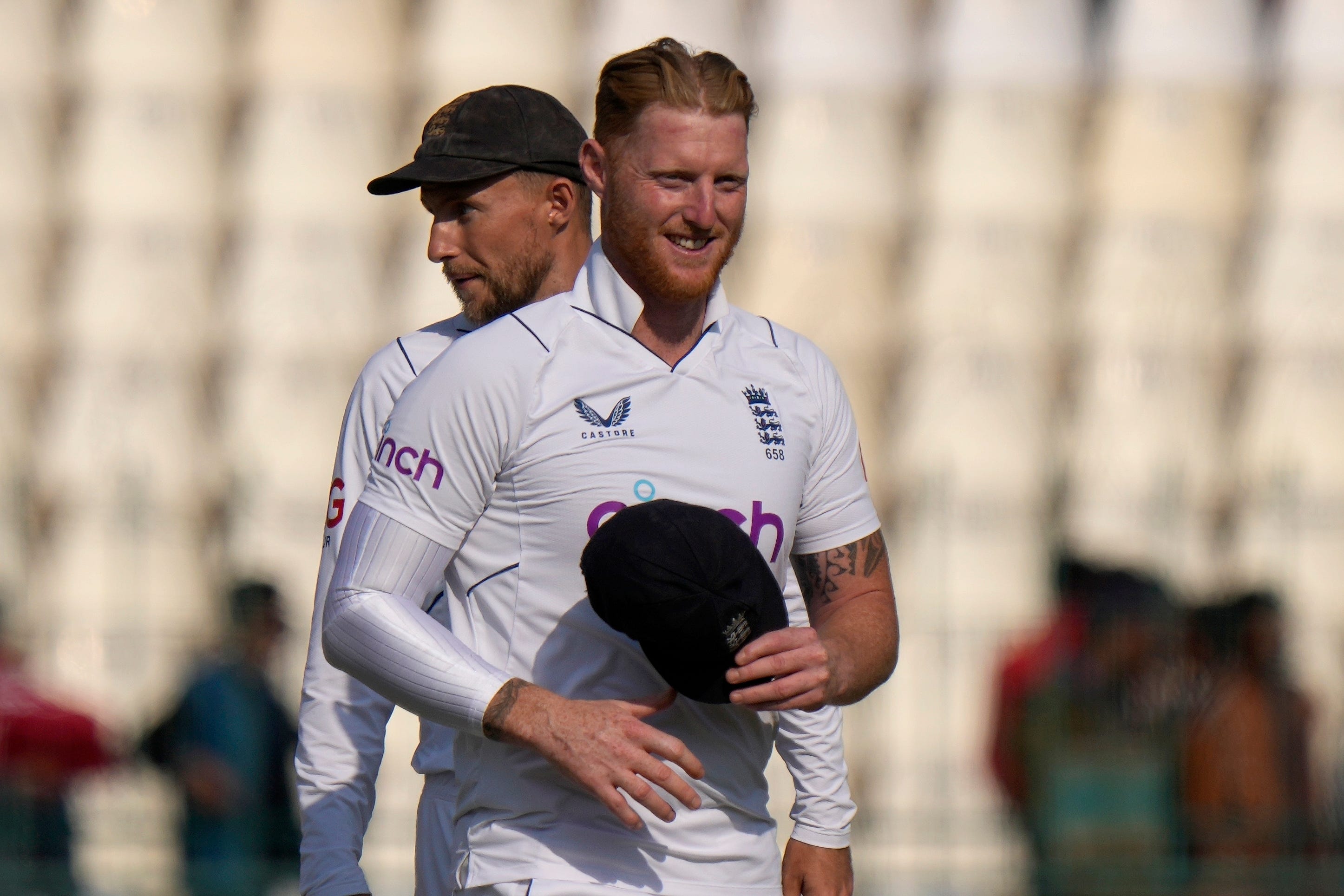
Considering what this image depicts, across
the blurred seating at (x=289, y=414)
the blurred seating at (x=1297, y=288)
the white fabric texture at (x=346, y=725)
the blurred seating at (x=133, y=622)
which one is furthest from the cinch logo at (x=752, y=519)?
the blurred seating at (x=1297, y=288)

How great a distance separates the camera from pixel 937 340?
16.5 metres

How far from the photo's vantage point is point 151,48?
17.5m

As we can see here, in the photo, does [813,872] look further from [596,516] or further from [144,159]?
[144,159]

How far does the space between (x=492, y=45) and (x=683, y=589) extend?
15.8 meters

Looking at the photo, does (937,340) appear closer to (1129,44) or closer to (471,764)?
(1129,44)

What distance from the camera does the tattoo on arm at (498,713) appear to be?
246 cm

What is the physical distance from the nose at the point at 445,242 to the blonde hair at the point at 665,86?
886mm

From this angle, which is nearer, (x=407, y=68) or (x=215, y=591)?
(x=215, y=591)

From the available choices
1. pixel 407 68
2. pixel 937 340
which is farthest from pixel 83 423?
pixel 937 340

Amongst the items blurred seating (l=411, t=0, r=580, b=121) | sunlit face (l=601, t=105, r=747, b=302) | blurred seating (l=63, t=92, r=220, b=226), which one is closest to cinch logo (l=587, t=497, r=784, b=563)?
sunlit face (l=601, t=105, r=747, b=302)

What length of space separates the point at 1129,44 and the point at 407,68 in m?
6.89

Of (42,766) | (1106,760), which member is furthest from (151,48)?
(1106,760)

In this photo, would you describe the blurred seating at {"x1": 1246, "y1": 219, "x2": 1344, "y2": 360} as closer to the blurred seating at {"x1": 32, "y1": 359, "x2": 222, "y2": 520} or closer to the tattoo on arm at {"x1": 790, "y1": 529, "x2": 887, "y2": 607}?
the blurred seating at {"x1": 32, "y1": 359, "x2": 222, "y2": 520}

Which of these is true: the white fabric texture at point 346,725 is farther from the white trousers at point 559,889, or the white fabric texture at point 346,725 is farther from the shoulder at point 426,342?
the white trousers at point 559,889
